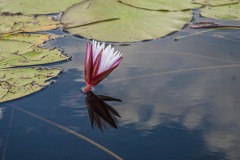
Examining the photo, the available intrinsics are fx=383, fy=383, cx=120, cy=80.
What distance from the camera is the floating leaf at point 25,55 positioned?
219 centimetres

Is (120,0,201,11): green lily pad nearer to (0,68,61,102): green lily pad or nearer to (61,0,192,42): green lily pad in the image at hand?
(61,0,192,42): green lily pad

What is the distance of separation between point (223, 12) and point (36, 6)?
150 cm

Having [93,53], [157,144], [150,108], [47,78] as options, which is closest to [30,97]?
[47,78]

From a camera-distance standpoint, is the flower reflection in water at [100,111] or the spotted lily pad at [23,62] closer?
the flower reflection in water at [100,111]

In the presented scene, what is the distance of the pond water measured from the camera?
4.79ft

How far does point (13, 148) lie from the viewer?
4.94 feet

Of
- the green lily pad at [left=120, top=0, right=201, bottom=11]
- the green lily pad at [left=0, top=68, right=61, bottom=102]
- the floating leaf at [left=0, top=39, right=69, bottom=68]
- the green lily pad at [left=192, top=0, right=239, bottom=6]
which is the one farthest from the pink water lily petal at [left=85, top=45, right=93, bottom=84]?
the green lily pad at [left=192, top=0, right=239, bottom=6]

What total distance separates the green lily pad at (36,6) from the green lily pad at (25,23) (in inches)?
3.9

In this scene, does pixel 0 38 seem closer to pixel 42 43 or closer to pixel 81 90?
pixel 42 43

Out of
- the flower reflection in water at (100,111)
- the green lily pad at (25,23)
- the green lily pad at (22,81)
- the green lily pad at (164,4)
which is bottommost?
the flower reflection in water at (100,111)

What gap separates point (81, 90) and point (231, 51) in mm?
942

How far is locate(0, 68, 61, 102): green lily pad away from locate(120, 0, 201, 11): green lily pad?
114 cm

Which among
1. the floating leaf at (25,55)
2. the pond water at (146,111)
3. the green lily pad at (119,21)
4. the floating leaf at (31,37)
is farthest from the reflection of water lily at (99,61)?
the floating leaf at (31,37)

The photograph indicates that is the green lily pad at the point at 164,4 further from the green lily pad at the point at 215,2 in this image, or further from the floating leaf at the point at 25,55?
the floating leaf at the point at 25,55
